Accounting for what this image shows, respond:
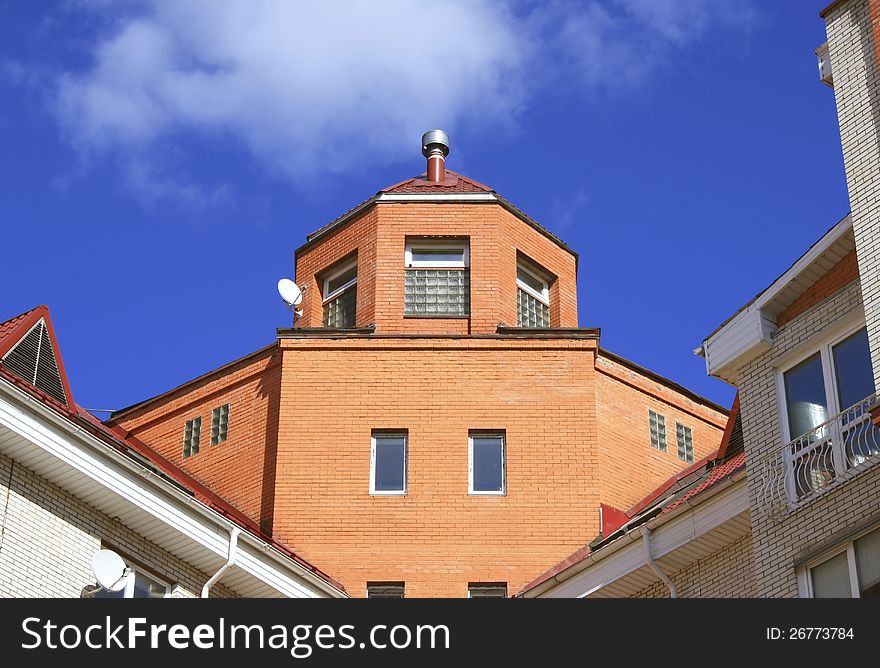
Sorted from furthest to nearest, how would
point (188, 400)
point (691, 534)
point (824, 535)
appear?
point (188, 400), point (691, 534), point (824, 535)

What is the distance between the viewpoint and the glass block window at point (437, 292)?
103 feet

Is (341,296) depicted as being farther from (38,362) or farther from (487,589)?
(38,362)

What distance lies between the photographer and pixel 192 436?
31.5m

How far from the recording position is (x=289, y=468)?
96.4 feet

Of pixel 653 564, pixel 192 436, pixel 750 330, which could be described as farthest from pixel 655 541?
pixel 192 436

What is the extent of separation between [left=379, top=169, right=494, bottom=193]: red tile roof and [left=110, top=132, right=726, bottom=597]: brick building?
0.07 m

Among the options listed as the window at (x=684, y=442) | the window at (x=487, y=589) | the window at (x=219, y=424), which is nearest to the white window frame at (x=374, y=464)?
the window at (x=487, y=589)

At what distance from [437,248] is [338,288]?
2162mm

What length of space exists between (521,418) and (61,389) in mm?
9009

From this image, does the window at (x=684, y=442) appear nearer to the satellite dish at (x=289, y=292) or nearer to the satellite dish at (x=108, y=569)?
the satellite dish at (x=289, y=292)

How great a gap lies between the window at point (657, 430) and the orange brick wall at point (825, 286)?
10269 mm
